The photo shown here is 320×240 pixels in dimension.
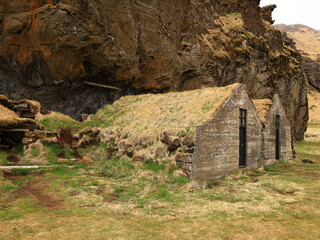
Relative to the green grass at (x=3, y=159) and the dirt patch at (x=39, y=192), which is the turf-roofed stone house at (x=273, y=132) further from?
the green grass at (x=3, y=159)

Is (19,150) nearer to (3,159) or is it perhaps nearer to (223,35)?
(3,159)

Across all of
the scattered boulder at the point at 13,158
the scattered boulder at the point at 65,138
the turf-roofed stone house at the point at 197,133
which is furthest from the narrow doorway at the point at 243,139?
the scattered boulder at the point at 13,158

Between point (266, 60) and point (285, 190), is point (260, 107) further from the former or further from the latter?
→ point (266, 60)

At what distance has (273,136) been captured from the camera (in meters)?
20.8

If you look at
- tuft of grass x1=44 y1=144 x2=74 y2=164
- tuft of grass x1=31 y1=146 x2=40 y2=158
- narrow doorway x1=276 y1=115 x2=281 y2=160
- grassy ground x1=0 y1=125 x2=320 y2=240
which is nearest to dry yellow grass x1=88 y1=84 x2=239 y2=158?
grassy ground x1=0 y1=125 x2=320 y2=240

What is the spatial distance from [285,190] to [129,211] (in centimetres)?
795

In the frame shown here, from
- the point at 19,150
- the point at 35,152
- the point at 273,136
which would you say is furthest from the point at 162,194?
the point at 273,136

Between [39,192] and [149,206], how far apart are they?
184 inches

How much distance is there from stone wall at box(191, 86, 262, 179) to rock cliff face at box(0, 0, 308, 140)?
1449cm

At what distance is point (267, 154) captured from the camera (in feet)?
64.5

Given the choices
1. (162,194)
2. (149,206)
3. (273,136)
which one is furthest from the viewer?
(273,136)

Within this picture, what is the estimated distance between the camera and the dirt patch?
8.97 m

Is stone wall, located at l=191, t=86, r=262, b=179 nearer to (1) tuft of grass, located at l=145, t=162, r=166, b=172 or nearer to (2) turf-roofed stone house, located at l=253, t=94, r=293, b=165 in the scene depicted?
(1) tuft of grass, located at l=145, t=162, r=166, b=172

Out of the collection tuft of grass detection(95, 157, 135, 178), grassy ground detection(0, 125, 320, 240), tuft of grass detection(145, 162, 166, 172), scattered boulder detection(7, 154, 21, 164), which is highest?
scattered boulder detection(7, 154, 21, 164)
